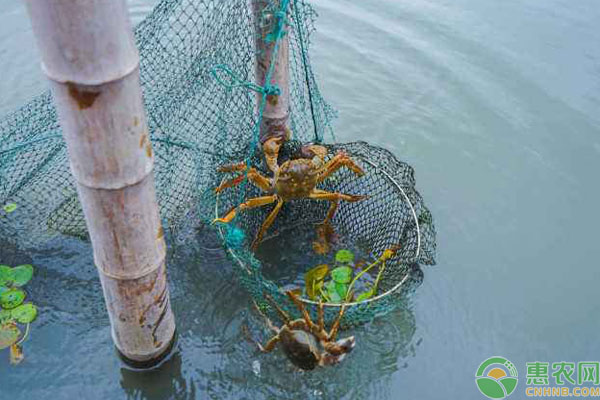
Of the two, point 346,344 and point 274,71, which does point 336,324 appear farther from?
point 274,71

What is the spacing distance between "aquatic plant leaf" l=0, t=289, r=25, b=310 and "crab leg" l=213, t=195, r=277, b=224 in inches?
52.9

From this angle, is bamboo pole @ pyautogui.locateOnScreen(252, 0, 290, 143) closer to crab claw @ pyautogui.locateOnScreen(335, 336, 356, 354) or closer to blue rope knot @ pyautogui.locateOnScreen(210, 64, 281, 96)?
blue rope knot @ pyautogui.locateOnScreen(210, 64, 281, 96)

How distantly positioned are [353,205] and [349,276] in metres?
0.62

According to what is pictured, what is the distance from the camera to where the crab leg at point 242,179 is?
3561mm

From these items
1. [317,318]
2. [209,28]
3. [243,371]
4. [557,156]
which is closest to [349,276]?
[317,318]

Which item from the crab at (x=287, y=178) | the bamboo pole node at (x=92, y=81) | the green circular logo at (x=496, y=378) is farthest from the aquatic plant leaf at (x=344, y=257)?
the bamboo pole node at (x=92, y=81)

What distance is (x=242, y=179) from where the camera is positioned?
3.58 metres

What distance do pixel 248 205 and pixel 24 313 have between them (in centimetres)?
153

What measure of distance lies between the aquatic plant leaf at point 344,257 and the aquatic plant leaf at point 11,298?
81.3 inches

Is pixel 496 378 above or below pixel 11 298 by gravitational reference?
below

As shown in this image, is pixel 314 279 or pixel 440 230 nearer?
pixel 314 279

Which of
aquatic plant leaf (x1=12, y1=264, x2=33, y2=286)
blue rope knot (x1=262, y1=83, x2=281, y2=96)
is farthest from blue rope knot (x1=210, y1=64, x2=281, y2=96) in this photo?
aquatic plant leaf (x1=12, y1=264, x2=33, y2=286)

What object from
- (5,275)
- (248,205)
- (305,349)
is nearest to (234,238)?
(248,205)

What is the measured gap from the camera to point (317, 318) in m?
3.17
